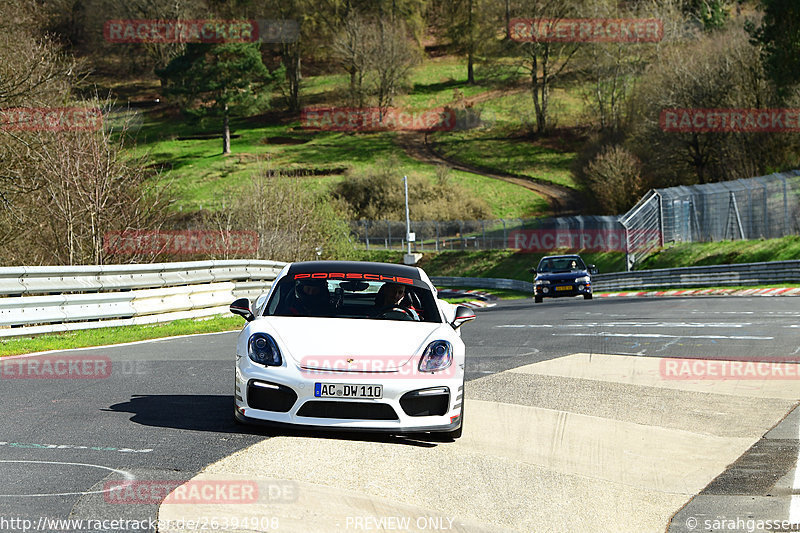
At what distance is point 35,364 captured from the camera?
11211 millimetres

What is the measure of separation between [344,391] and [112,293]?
11.2 metres

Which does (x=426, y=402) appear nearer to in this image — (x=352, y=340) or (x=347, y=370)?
(x=347, y=370)

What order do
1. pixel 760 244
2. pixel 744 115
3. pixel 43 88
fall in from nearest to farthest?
pixel 43 88
pixel 760 244
pixel 744 115

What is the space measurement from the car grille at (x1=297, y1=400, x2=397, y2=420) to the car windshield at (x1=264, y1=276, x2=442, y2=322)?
1.30 metres

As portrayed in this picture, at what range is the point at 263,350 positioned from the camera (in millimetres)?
7047

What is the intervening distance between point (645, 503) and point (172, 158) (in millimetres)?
91105

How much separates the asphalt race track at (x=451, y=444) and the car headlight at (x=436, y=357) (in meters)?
0.61

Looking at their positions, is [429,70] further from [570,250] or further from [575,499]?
[575,499]

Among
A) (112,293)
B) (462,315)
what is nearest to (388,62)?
(112,293)

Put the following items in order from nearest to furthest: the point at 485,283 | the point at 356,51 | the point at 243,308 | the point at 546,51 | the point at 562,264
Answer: the point at 243,308 < the point at 562,264 < the point at 485,283 < the point at 546,51 < the point at 356,51

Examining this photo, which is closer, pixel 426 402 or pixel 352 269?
pixel 426 402

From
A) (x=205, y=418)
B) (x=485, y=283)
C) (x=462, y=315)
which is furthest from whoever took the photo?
(x=485, y=283)

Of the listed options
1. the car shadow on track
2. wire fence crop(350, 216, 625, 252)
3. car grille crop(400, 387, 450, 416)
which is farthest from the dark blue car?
car grille crop(400, 387, 450, 416)

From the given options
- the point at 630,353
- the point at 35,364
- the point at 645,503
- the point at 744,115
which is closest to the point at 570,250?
the point at 744,115
